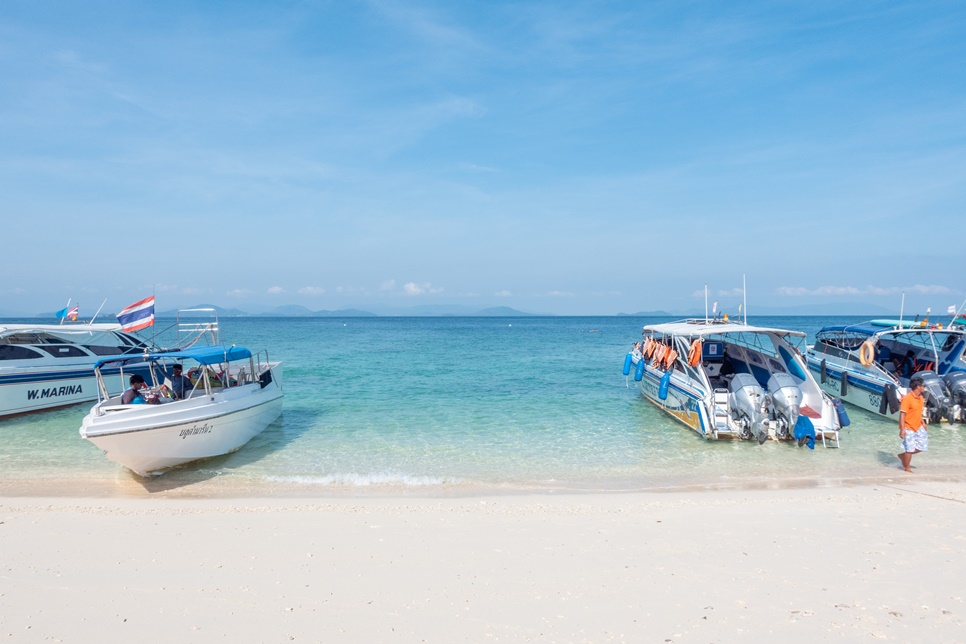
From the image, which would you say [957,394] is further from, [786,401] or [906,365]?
[786,401]

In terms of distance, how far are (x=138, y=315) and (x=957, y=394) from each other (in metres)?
19.5

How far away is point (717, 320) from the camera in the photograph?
1638 centimetres

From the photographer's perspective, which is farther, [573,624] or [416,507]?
[416,507]

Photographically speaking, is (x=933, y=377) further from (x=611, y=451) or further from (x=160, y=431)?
(x=160, y=431)

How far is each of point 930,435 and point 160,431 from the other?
14.8 meters

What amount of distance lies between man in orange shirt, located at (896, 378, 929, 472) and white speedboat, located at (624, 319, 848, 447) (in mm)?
1479

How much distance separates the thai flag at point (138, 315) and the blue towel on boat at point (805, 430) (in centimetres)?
1480

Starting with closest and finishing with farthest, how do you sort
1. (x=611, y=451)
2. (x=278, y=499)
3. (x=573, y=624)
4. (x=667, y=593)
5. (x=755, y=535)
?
(x=573, y=624), (x=667, y=593), (x=755, y=535), (x=278, y=499), (x=611, y=451)

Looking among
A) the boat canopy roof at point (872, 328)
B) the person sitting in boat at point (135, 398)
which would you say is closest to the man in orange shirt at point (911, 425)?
the boat canopy roof at point (872, 328)

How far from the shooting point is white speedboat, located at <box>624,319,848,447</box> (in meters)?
11.3

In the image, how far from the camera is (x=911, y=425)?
30.8 ft

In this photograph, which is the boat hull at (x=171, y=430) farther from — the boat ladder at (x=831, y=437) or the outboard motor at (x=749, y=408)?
the boat ladder at (x=831, y=437)

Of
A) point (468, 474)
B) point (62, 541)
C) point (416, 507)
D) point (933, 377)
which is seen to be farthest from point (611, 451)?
point (62, 541)

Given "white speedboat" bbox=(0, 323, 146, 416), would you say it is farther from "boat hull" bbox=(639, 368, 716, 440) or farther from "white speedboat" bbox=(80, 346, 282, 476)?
"boat hull" bbox=(639, 368, 716, 440)
